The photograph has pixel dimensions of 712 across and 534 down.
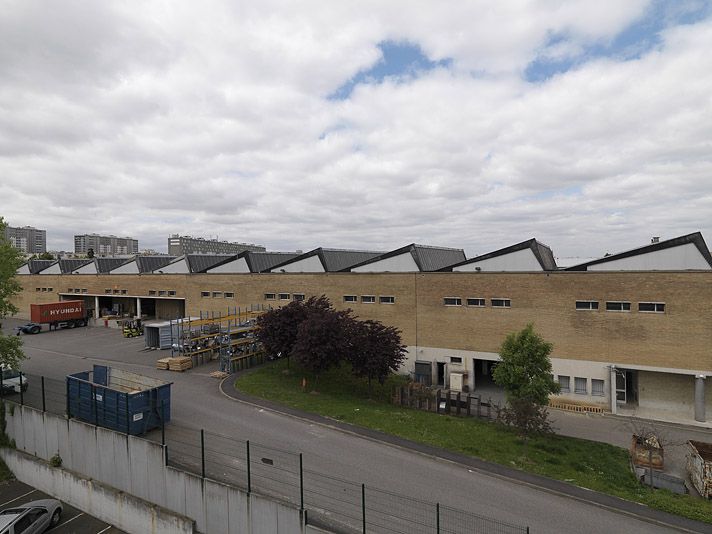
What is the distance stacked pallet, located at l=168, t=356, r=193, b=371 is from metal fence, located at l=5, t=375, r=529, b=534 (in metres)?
11.4

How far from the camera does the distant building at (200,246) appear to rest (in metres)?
118

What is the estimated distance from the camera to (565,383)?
25344mm

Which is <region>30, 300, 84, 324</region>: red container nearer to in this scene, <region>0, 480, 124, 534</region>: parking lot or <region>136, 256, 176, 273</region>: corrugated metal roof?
<region>136, 256, 176, 273</region>: corrugated metal roof

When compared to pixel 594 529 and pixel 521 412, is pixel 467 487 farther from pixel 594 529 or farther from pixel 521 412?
pixel 521 412

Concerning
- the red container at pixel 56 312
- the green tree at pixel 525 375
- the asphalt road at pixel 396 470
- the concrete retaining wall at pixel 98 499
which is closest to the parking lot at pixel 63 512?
the concrete retaining wall at pixel 98 499

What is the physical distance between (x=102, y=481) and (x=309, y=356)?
32.9 ft

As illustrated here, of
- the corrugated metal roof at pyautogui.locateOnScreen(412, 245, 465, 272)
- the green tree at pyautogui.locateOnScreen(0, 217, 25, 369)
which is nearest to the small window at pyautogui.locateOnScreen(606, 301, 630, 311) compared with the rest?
the corrugated metal roof at pyautogui.locateOnScreen(412, 245, 465, 272)

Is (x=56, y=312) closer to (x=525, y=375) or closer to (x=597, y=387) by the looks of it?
(x=525, y=375)

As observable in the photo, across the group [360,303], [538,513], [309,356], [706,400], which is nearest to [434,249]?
[360,303]

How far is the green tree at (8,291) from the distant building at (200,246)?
8132 centimetres

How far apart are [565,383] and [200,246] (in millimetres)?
149195

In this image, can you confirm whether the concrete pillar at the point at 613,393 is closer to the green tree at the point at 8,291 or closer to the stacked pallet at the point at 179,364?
the stacked pallet at the point at 179,364

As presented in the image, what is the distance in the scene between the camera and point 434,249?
3553 cm

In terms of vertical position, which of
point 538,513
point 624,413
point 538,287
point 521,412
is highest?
point 538,287
